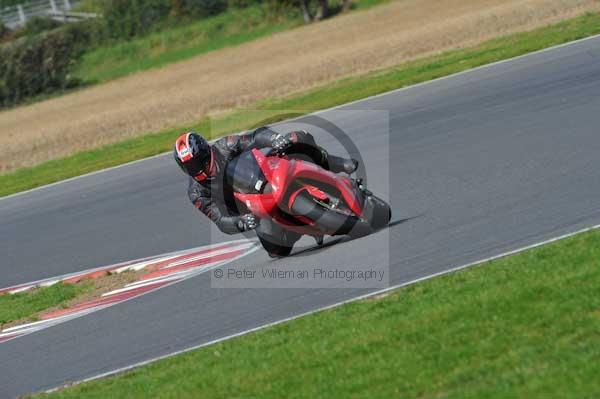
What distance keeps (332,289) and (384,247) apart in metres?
0.96

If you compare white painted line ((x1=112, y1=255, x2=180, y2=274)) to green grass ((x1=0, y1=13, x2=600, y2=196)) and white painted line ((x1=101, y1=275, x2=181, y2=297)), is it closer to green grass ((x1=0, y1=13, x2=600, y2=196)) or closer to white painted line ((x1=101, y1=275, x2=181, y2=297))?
white painted line ((x1=101, y1=275, x2=181, y2=297))

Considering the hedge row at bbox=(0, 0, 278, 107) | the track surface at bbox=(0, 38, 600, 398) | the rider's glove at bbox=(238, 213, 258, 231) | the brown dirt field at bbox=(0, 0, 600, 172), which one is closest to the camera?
the track surface at bbox=(0, 38, 600, 398)

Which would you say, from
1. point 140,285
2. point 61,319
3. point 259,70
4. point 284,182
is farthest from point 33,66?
point 284,182

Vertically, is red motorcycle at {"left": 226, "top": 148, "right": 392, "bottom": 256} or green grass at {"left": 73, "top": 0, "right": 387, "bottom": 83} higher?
red motorcycle at {"left": 226, "top": 148, "right": 392, "bottom": 256}

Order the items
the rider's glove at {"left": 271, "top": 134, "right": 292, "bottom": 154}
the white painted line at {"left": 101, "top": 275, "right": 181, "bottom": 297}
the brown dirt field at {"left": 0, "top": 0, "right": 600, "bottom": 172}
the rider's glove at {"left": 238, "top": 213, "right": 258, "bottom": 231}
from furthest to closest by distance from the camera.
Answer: the brown dirt field at {"left": 0, "top": 0, "right": 600, "bottom": 172}
the white painted line at {"left": 101, "top": 275, "right": 181, "bottom": 297}
the rider's glove at {"left": 271, "top": 134, "right": 292, "bottom": 154}
the rider's glove at {"left": 238, "top": 213, "right": 258, "bottom": 231}

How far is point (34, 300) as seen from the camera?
11.5 metres

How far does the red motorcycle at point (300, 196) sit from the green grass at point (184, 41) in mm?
34910

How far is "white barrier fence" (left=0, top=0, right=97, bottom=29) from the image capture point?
5638 cm

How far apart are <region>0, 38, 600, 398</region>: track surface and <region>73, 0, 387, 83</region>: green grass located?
27.9 m

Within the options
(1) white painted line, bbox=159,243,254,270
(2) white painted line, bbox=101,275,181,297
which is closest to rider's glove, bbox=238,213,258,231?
(2) white painted line, bbox=101,275,181,297

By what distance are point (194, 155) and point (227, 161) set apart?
431mm

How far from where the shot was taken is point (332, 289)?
28.5ft

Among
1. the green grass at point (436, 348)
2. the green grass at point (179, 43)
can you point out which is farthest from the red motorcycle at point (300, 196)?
the green grass at point (179, 43)

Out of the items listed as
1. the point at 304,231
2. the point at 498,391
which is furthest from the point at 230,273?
the point at 498,391
